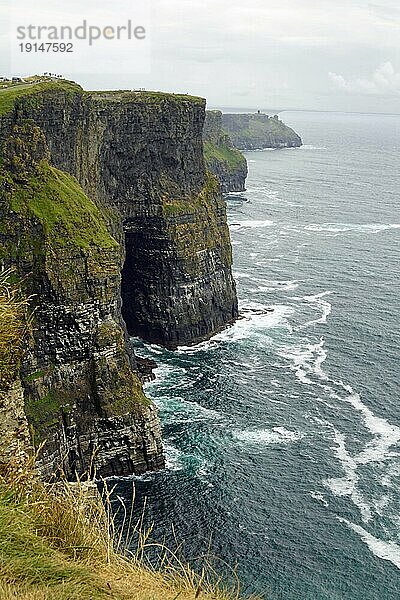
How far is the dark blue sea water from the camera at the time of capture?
4884 cm

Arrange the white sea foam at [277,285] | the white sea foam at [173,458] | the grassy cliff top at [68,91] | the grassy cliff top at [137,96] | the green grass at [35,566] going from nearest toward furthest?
the green grass at [35,566] < the white sea foam at [173,458] < the grassy cliff top at [68,91] < the grassy cliff top at [137,96] < the white sea foam at [277,285]

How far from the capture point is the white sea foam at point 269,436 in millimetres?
64625

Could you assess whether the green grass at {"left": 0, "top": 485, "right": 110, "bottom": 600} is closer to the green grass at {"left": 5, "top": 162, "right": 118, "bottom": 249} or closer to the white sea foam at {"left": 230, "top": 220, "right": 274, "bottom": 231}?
the green grass at {"left": 5, "top": 162, "right": 118, "bottom": 249}

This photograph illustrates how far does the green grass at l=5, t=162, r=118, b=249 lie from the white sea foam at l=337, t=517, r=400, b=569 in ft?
101

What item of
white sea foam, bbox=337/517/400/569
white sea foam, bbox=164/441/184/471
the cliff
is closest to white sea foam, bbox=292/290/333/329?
the cliff

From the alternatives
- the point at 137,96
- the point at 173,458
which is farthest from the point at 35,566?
the point at 137,96

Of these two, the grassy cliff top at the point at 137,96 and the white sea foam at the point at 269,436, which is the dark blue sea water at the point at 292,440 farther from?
the grassy cliff top at the point at 137,96

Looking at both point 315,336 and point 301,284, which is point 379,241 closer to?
point 301,284

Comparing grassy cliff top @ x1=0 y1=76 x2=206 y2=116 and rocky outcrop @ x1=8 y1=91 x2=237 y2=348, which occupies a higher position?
grassy cliff top @ x1=0 y1=76 x2=206 y2=116

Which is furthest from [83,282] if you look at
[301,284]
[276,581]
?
[301,284]

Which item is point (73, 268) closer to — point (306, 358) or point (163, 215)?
point (163, 215)

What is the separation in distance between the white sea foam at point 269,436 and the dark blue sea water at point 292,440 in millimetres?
182

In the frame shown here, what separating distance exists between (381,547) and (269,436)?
17.5 meters

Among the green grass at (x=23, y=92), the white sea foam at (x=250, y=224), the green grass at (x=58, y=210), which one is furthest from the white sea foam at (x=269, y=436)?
the white sea foam at (x=250, y=224)
